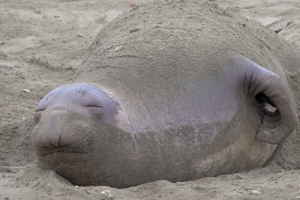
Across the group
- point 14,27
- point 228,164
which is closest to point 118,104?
point 228,164

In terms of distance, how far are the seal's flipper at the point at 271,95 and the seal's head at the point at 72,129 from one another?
0.97 metres

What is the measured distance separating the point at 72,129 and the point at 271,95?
4.47ft

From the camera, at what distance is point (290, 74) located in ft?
17.6

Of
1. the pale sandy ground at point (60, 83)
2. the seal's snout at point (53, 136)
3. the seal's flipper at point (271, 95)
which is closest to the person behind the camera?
the seal's snout at point (53, 136)

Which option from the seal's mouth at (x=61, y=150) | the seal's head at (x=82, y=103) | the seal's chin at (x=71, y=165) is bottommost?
the seal's chin at (x=71, y=165)

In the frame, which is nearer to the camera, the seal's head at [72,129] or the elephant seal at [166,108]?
the seal's head at [72,129]

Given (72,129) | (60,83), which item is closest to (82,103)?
(72,129)

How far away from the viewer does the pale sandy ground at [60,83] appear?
378 cm

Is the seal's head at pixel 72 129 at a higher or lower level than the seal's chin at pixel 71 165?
higher

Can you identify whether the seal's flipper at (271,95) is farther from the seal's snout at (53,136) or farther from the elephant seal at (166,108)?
the seal's snout at (53,136)

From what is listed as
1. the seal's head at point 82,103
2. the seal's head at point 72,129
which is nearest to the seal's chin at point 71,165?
the seal's head at point 72,129

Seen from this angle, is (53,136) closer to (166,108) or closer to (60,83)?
(166,108)

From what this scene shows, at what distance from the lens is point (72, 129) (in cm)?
372

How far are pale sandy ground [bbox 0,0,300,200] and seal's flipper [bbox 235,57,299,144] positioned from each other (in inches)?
9.3
